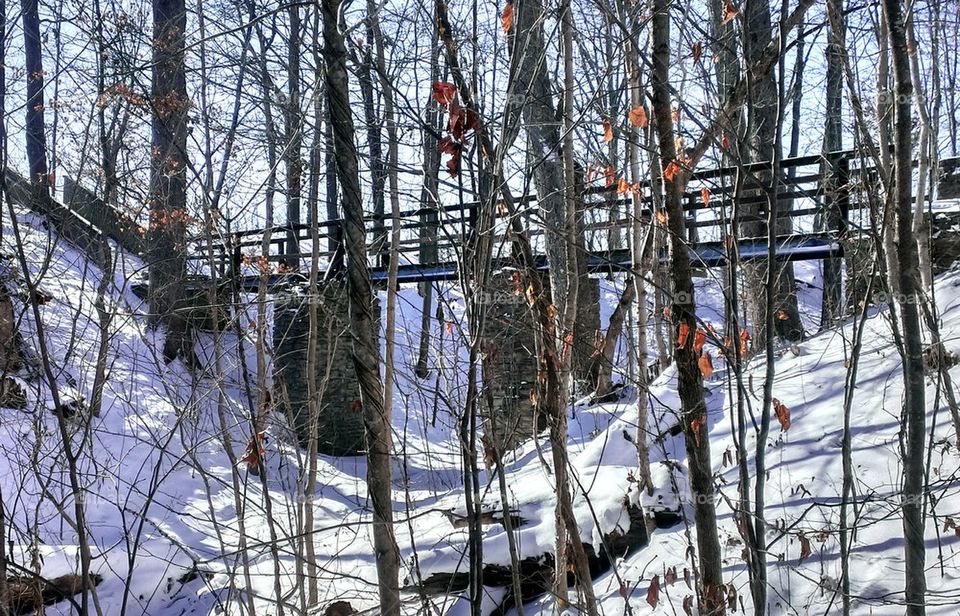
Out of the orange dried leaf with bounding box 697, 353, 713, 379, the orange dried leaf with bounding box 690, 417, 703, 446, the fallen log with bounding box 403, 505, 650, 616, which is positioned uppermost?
the orange dried leaf with bounding box 697, 353, 713, 379

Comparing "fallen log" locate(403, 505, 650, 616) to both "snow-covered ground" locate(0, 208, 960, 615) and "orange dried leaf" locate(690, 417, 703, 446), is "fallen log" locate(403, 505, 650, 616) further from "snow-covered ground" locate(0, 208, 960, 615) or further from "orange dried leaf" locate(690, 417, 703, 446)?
"orange dried leaf" locate(690, 417, 703, 446)

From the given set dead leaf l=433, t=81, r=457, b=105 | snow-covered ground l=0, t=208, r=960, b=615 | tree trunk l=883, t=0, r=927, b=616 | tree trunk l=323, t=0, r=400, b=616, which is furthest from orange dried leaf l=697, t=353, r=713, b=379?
dead leaf l=433, t=81, r=457, b=105

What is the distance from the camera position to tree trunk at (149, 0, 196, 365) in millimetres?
5008

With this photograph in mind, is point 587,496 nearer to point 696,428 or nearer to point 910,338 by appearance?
point 696,428

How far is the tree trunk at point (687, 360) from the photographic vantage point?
2.50m

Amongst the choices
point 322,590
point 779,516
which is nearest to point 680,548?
point 779,516

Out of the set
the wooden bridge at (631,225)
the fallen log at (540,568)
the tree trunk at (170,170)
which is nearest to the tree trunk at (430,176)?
the wooden bridge at (631,225)

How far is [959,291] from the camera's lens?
265 inches

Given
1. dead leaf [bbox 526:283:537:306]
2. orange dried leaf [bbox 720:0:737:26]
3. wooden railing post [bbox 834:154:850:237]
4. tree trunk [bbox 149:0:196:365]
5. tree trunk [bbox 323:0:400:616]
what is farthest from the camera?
tree trunk [bbox 149:0:196:365]

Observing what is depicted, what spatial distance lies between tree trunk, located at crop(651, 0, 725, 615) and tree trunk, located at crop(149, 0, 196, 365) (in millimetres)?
2533

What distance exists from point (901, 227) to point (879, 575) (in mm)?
2515

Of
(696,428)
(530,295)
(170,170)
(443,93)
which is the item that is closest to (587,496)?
(696,428)

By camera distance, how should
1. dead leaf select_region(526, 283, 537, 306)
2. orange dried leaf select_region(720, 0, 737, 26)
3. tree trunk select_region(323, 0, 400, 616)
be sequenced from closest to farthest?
1. tree trunk select_region(323, 0, 400, 616)
2. orange dried leaf select_region(720, 0, 737, 26)
3. dead leaf select_region(526, 283, 537, 306)

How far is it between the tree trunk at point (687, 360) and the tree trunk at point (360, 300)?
43.5 inches
